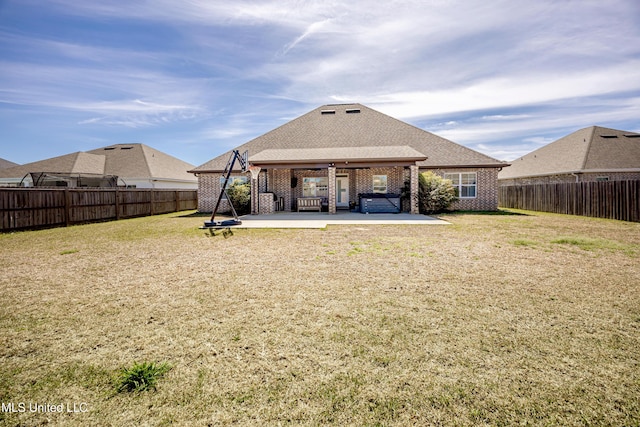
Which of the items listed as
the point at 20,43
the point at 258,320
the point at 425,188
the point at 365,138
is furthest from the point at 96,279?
the point at 365,138

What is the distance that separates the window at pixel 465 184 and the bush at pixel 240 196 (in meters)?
13.5

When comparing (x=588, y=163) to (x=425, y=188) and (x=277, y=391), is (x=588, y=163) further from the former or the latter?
(x=277, y=391)

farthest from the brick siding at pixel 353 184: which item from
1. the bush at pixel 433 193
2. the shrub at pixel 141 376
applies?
the shrub at pixel 141 376

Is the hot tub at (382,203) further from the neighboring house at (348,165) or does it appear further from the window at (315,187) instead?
the window at (315,187)

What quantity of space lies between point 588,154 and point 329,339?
28818mm

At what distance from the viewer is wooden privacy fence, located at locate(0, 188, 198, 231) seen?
11672 mm

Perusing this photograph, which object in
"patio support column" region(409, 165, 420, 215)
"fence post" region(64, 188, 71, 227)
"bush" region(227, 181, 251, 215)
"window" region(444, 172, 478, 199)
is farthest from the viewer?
"window" region(444, 172, 478, 199)

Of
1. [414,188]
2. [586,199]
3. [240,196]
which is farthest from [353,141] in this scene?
[586,199]

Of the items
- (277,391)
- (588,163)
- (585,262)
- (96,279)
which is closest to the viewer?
(277,391)

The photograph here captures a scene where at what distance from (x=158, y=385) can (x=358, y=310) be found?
A: 2.36m

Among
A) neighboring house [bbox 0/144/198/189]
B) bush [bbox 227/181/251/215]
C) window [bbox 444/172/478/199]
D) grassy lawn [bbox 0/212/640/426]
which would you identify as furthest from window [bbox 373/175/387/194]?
neighboring house [bbox 0/144/198/189]

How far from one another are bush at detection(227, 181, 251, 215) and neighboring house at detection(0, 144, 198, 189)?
39.1ft

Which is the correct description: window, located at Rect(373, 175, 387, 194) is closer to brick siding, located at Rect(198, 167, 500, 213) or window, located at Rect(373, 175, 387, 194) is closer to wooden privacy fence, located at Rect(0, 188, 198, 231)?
brick siding, located at Rect(198, 167, 500, 213)

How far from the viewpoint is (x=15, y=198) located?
463 inches
